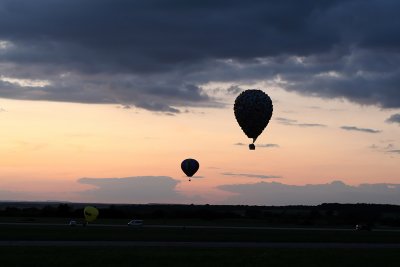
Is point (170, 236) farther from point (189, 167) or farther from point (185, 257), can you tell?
point (185, 257)

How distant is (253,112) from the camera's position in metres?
58.3

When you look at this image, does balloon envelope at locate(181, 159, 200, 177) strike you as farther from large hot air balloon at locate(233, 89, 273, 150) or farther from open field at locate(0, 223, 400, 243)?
large hot air balloon at locate(233, 89, 273, 150)

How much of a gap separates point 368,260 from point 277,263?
21.7ft

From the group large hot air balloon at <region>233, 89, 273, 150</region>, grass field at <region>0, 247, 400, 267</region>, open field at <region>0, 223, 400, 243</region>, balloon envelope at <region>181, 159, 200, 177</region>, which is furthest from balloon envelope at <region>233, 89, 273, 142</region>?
balloon envelope at <region>181, 159, 200, 177</region>

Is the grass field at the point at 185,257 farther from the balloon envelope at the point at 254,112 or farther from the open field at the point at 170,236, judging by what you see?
the balloon envelope at the point at 254,112

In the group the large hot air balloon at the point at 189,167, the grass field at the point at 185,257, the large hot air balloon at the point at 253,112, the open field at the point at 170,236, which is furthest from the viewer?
the large hot air balloon at the point at 189,167

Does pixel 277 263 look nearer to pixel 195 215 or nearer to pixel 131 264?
pixel 131 264

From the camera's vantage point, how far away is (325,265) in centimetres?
3794

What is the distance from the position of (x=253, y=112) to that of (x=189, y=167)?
2741 cm

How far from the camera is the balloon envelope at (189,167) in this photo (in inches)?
3324

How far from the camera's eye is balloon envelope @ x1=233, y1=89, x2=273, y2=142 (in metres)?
58.4

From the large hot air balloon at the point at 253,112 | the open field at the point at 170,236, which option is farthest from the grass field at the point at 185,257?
the large hot air balloon at the point at 253,112

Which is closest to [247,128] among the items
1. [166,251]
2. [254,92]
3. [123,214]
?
[254,92]

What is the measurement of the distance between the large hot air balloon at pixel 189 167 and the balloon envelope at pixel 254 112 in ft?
84.0
